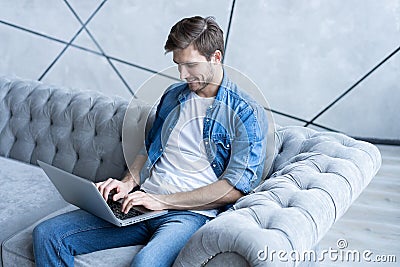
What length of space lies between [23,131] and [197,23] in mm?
1264

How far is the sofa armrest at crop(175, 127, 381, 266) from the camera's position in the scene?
4.77 feet

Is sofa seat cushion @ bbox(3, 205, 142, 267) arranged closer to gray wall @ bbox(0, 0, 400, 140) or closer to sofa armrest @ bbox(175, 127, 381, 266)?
sofa armrest @ bbox(175, 127, 381, 266)

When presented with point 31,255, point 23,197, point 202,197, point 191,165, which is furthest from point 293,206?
point 23,197

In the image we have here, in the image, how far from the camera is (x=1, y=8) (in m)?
4.10

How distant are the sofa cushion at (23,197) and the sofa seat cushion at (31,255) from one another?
0.08 m

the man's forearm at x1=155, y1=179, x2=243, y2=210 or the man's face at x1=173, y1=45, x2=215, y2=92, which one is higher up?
the man's face at x1=173, y1=45, x2=215, y2=92

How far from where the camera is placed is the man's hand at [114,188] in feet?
6.34

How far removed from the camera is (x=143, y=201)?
184 centimetres

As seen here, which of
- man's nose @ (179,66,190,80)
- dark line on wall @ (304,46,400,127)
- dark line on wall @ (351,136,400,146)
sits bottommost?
dark line on wall @ (351,136,400,146)

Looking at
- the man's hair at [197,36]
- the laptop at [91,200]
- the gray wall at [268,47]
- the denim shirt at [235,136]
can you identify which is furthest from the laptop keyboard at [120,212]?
the gray wall at [268,47]

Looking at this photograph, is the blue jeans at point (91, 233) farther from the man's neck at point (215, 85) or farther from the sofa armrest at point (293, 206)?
→ the man's neck at point (215, 85)

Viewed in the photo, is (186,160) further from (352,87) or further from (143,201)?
(352,87)

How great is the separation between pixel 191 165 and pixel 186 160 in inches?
1.0

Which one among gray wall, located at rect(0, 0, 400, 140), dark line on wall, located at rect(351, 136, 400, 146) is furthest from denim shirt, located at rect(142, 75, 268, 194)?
dark line on wall, located at rect(351, 136, 400, 146)
